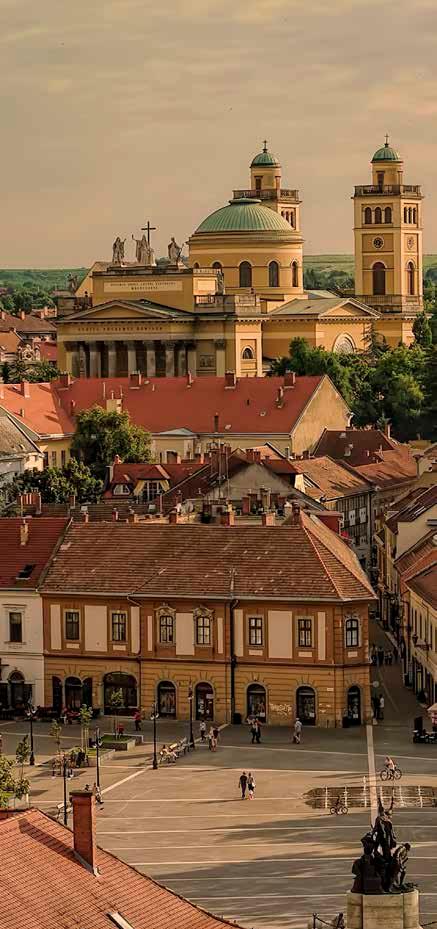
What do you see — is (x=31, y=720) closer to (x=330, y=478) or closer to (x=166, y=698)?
(x=166, y=698)

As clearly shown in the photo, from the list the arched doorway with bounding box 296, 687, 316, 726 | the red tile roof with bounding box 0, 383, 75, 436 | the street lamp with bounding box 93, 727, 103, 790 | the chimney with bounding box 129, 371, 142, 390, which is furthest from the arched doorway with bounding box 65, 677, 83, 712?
the chimney with bounding box 129, 371, 142, 390

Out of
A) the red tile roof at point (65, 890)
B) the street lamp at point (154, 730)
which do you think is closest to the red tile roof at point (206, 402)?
the street lamp at point (154, 730)

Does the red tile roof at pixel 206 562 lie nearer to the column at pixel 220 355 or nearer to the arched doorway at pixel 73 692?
the arched doorway at pixel 73 692

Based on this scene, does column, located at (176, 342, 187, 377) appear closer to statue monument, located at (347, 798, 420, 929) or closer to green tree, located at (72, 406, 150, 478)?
green tree, located at (72, 406, 150, 478)

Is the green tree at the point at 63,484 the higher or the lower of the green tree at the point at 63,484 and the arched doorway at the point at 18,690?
the higher

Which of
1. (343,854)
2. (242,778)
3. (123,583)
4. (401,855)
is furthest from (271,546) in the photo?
(401,855)

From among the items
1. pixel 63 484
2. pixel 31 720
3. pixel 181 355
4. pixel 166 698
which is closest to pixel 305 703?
pixel 166 698
